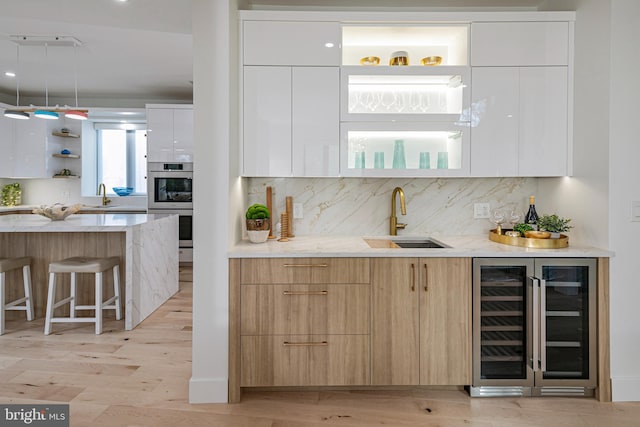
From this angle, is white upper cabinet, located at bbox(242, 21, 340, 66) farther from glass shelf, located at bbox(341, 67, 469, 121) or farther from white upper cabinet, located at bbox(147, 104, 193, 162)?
white upper cabinet, located at bbox(147, 104, 193, 162)

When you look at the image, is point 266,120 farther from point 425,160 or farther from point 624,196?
point 624,196

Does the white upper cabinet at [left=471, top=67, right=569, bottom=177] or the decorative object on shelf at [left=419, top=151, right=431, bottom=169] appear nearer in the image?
the white upper cabinet at [left=471, top=67, right=569, bottom=177]

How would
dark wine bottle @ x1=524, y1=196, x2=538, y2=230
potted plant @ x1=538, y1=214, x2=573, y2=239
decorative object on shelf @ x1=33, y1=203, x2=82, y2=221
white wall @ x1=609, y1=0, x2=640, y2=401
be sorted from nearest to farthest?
white wall @ x1=609, y1=0, x2=640, y2=401
potted plant @ x1=538, y1=214, x2=573, y2=239
dark wine bottle @ x1=524, y1=196, x2=538, y2=230
decorative object on shelf @ x1=33, y1=203, x2=82, y2=221

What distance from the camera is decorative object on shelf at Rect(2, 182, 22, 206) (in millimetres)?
6512

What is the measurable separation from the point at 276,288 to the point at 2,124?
6.08 metres

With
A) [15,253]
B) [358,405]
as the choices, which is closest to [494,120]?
[358,405]

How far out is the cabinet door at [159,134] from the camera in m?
5.99

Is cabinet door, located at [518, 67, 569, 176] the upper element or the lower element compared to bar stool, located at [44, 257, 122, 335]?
upper

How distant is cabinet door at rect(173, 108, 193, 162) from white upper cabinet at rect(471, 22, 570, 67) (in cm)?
446

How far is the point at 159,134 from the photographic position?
6.02m

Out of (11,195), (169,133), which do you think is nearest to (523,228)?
(169,133)

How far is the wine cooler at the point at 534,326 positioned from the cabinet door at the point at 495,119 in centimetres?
68

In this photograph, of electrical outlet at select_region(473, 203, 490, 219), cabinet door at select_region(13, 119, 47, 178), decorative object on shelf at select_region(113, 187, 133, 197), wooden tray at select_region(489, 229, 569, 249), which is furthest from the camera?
decorative object on shelf at select_region(113, 187, 133, 197)

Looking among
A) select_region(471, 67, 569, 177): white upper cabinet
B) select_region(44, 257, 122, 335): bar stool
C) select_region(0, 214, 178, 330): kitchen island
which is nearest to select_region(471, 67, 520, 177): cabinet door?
select_region(471, 67, 569, 177): white upper cabinet
